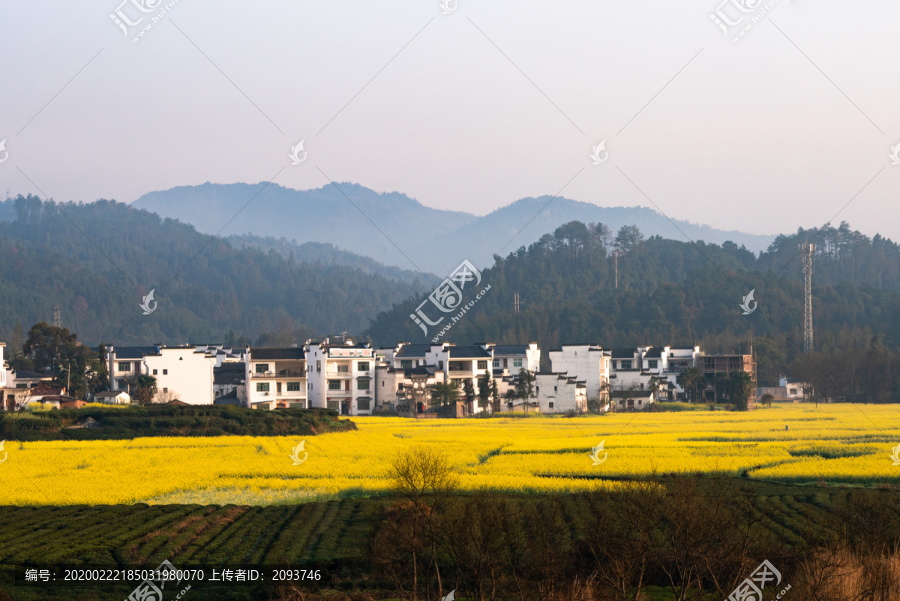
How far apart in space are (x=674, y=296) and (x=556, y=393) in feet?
196

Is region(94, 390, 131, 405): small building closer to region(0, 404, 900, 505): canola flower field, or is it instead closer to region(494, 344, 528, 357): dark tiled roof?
region(0, 404, 900, 505): canola flower field

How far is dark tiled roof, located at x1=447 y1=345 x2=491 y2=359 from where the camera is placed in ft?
271

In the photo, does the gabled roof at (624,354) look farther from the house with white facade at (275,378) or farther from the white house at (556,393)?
the house with white facade at (275,378)

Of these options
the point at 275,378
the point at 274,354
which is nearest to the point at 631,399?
the point at 275,378

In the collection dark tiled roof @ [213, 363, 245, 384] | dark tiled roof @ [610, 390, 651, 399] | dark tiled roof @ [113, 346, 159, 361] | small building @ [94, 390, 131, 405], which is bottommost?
dark tiled roof @ [610, 390, 651, 399]

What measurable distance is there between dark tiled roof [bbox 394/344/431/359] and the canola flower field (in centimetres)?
A: 2477

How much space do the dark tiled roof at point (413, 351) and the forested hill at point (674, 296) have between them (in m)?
38.4

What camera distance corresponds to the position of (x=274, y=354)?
246 ft

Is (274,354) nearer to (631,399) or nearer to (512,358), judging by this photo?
(512,358)

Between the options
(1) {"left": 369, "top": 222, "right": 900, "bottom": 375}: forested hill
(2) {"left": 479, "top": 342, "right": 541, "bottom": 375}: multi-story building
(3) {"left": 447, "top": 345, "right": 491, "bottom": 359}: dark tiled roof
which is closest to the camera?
(3) {"left": 447, "top": 345, "right": 491, "bottom": 359}: dark tiled roof

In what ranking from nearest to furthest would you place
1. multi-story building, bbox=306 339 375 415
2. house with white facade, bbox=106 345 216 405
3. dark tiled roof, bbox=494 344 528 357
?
house with white facade, bbox=106 345 216 405, multi-story building, bbox=306 339 375 415, dark tiled roof, bbox=494 344 528 357

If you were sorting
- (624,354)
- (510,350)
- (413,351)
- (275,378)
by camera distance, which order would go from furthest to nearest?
(624,354)
(510,350)
(413,351)
(275,378)

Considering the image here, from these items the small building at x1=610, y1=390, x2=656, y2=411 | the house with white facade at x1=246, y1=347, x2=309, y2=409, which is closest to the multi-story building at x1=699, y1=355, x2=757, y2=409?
the small building at x1=610, y1=390, x2=656, y2=411

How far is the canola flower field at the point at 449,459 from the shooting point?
107ft
